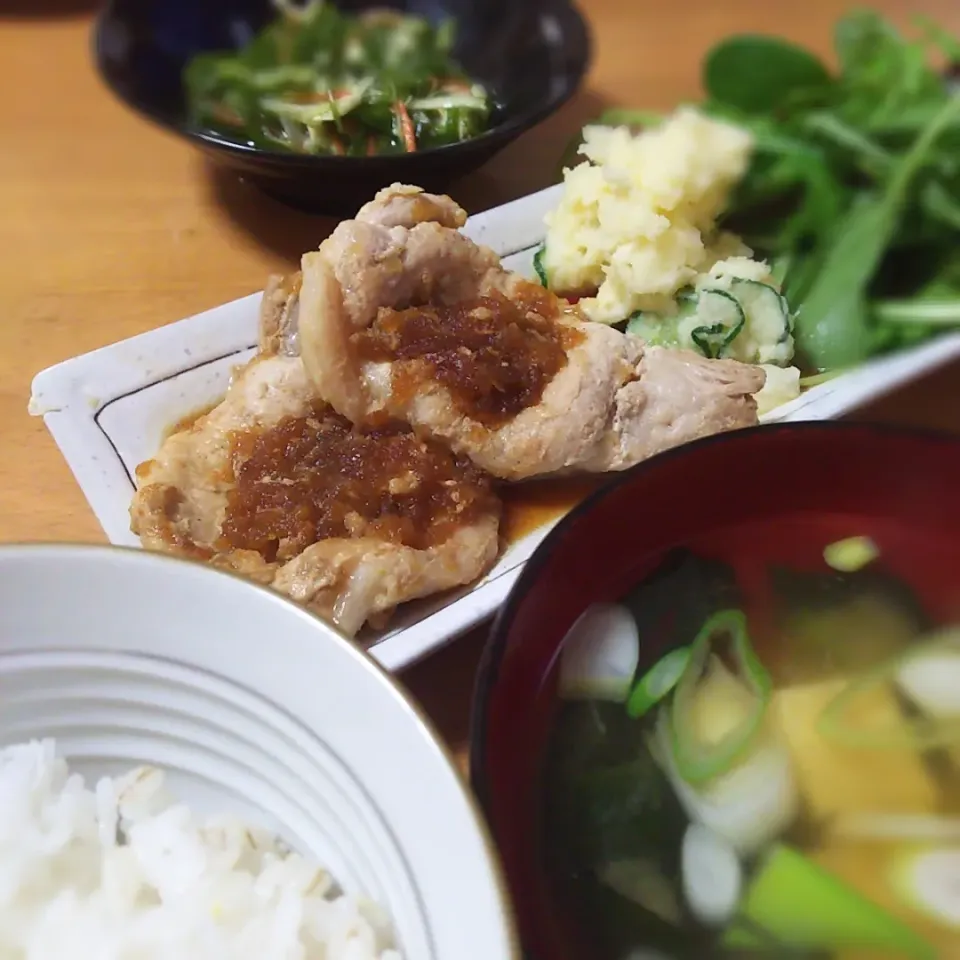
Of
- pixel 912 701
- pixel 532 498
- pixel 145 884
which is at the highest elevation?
pixel 912 701

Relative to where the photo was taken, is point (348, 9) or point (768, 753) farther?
point (348, 9)

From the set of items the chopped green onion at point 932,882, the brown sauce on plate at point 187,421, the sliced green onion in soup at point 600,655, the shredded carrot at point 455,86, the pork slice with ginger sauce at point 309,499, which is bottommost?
the brown sauce on plate at point 187,421

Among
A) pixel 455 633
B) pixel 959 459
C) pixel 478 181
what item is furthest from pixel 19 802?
pixel 478 181

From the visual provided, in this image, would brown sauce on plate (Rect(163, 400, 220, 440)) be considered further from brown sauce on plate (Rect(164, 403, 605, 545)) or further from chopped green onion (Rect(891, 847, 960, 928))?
chopped green onion (Rect(891, 847, 960, 928))

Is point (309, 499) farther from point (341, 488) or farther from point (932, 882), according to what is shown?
point (932, 882)

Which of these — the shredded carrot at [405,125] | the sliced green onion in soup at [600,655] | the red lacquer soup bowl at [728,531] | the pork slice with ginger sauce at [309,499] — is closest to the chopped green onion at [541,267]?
the shredded carrot at [405,125]

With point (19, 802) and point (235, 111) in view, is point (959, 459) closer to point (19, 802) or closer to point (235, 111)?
A: point (19, 802)

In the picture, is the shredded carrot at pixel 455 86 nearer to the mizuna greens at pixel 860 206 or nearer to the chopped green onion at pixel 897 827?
the mizuna greens at pixel 860 206

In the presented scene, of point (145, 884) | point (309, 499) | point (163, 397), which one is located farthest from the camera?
point (163, 397)

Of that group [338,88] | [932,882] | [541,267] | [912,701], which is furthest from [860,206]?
[932,882]
